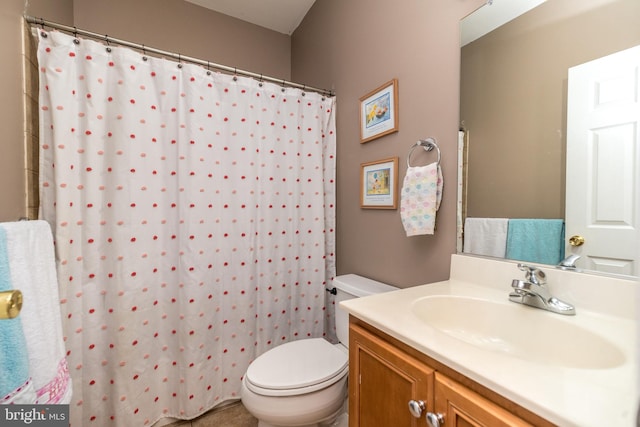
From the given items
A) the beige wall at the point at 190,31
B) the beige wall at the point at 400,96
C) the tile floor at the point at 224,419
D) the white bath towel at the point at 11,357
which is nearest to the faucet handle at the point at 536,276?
the beige wall at the point at 400,96

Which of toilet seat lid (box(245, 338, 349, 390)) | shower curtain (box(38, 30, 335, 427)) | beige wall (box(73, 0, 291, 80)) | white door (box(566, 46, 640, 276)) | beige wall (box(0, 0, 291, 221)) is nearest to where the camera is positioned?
white door (box(566, 46, 640, 276))

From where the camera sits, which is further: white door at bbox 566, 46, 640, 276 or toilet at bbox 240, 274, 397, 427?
toilet at bbox 240, 274, 397, 427

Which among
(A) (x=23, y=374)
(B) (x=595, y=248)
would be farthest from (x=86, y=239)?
(B) (x=595, y=248)

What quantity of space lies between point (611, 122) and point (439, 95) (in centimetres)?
57

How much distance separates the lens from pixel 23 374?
61 centimetres

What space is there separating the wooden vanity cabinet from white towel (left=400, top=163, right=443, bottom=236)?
0.52 meters

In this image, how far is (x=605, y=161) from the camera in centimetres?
77

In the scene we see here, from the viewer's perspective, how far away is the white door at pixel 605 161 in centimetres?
72

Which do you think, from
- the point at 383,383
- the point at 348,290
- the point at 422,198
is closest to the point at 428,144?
the point at 422,198

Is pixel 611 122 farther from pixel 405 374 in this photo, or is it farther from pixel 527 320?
pixel 405 374

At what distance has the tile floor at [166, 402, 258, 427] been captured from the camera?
1484 millimetres

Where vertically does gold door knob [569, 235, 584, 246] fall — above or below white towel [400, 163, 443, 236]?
below

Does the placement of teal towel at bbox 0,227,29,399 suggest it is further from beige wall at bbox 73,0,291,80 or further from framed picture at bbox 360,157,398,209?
beige wall at bbox 73,0,291,80

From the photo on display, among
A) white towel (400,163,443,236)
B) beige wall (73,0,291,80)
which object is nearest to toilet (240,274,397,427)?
white towel (400,163,443,236)
